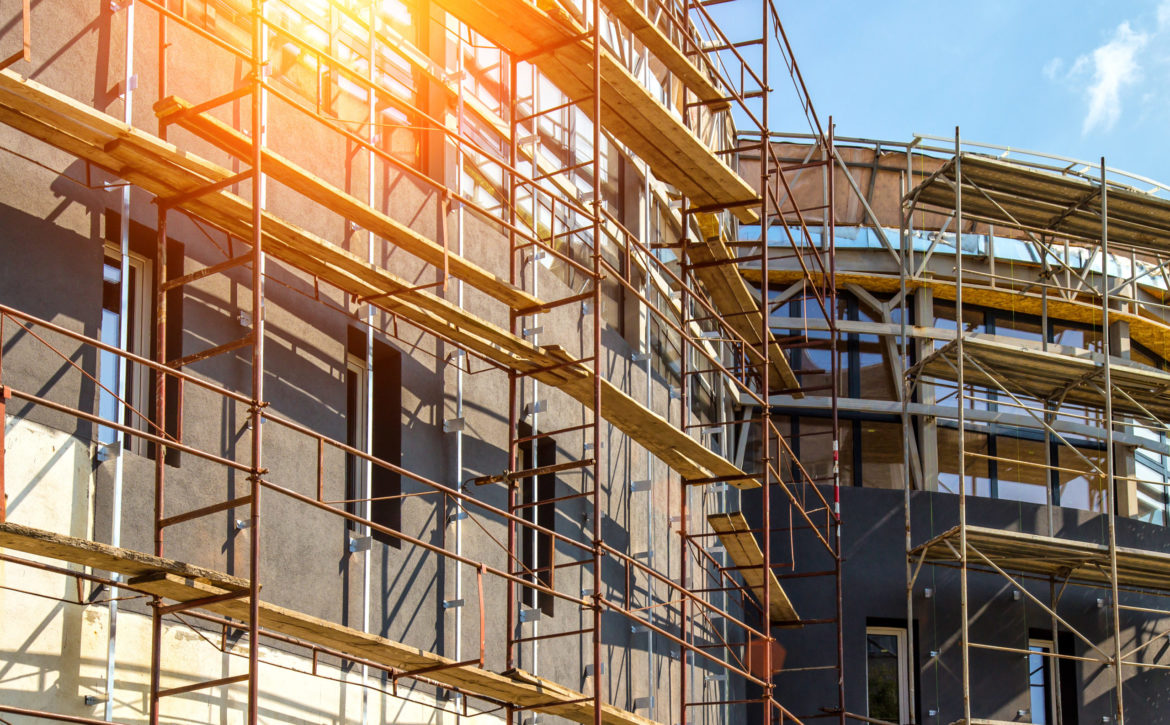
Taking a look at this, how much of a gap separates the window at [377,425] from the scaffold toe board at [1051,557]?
10.0 metres

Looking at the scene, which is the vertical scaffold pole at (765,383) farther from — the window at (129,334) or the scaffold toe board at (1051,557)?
the window at (129,334)

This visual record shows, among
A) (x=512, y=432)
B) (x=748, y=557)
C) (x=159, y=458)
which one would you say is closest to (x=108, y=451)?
(x=159, y=458)

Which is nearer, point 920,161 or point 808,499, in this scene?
point 808,499

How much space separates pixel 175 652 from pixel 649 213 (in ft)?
36.9

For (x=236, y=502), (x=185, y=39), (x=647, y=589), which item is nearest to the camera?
(x=236, y=502)

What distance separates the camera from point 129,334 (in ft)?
34.9

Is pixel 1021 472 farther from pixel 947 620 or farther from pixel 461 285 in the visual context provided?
pixel 461 285

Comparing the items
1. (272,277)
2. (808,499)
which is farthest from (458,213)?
(808,499)

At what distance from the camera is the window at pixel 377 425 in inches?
499

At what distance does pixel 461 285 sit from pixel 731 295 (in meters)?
7.26

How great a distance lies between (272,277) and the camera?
11.6m

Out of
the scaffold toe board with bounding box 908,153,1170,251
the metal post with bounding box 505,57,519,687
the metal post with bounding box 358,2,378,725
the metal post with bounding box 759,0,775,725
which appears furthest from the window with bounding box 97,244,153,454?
the scaffold toe board with bounding box 908,153,1170,251

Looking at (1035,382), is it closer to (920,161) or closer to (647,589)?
(920,161)

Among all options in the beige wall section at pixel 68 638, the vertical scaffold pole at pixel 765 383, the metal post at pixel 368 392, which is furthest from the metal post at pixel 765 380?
the beige wall section at pixel 68 638
